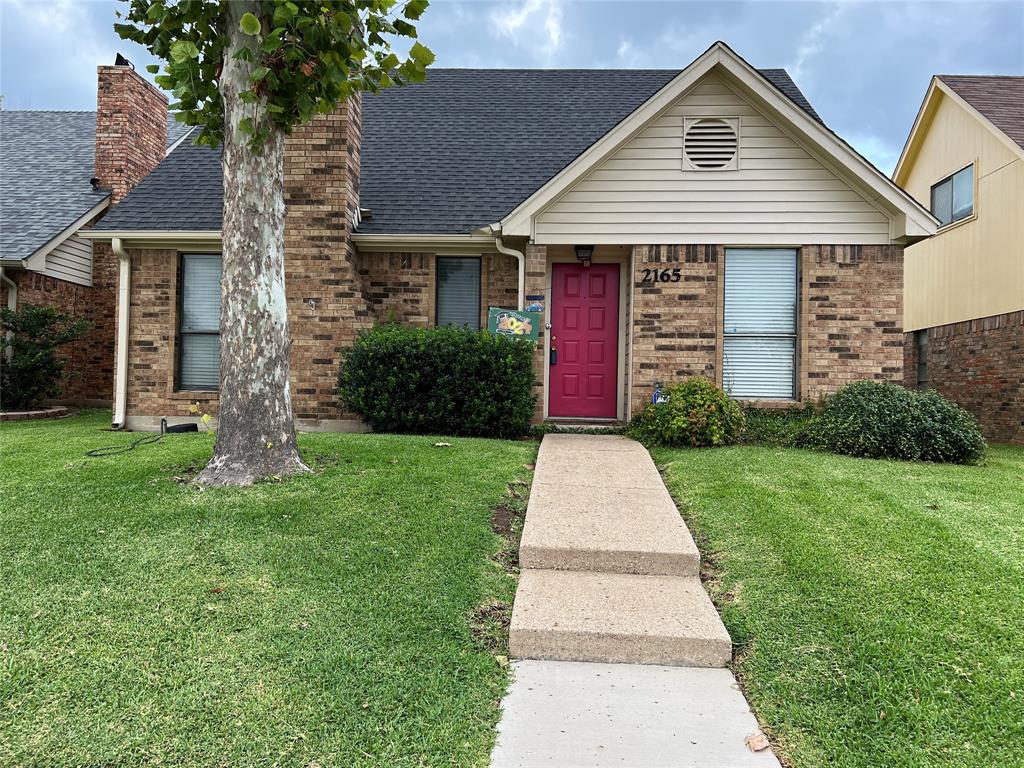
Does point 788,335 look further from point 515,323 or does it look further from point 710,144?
point 515,323

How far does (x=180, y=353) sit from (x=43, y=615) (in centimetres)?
709

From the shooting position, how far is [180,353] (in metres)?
9.57

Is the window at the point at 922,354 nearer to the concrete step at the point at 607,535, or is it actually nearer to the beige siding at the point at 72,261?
the concrete step at the point at 607,535

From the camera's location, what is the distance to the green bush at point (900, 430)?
7.09 m

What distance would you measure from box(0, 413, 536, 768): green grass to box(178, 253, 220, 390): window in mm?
4149

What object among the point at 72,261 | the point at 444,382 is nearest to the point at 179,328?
the point at 444,382

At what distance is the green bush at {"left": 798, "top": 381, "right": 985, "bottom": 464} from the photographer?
279 inches

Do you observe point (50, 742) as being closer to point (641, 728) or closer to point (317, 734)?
point (317, 734)

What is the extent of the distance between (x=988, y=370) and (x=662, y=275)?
7.15 metres

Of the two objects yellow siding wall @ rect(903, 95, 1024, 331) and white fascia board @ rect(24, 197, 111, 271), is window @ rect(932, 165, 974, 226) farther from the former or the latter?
white fascia board @ rect(24, 197, 111, 271)

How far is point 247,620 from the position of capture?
3238 millimetres

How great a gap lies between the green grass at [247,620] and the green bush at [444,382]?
8.51 feet

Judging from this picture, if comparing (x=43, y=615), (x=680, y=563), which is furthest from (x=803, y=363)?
(x=43, y=615)

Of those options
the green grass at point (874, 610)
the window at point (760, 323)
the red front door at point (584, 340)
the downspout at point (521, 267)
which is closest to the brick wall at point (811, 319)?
the window at point (760, 323)
